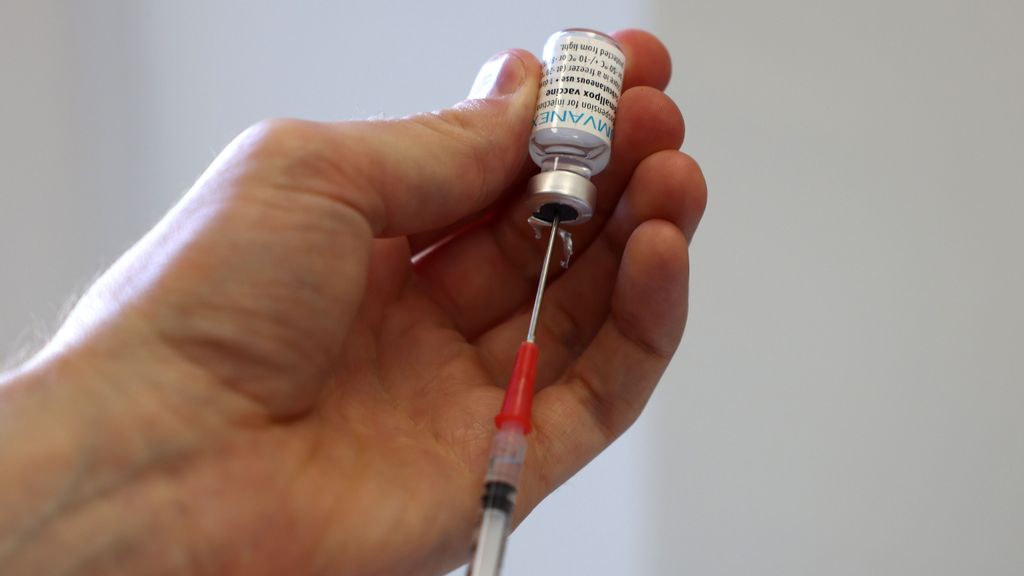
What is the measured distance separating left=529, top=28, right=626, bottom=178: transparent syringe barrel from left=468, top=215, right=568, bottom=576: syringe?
0.25 meters

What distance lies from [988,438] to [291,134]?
1.19 metres

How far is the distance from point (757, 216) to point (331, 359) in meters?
0.89

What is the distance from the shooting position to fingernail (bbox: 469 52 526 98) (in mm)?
1085

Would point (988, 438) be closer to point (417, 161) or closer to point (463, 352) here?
point (463, 352)

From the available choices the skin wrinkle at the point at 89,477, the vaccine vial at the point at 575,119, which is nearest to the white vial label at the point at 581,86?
the vaccine vial at the point at 575,119

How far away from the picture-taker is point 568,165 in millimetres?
1061

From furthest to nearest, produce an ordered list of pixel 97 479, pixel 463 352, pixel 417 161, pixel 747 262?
pixel 747 262 < pixel 463 352 < pixel 417 161 < pixel 97 479

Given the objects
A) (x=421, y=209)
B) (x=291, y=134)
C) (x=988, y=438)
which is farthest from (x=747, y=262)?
(x=291, y=134)

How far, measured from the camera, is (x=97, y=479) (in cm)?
85

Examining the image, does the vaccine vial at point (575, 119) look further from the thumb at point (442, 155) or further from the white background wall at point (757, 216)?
the white background wall at point (757, 216)

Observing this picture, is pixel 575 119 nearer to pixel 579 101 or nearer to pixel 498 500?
pixel 579 101

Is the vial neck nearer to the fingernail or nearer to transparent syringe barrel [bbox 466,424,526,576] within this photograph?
the fingernail

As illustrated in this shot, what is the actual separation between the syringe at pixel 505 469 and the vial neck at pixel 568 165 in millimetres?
229

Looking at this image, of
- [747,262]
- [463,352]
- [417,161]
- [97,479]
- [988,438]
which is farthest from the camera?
[747,262]
